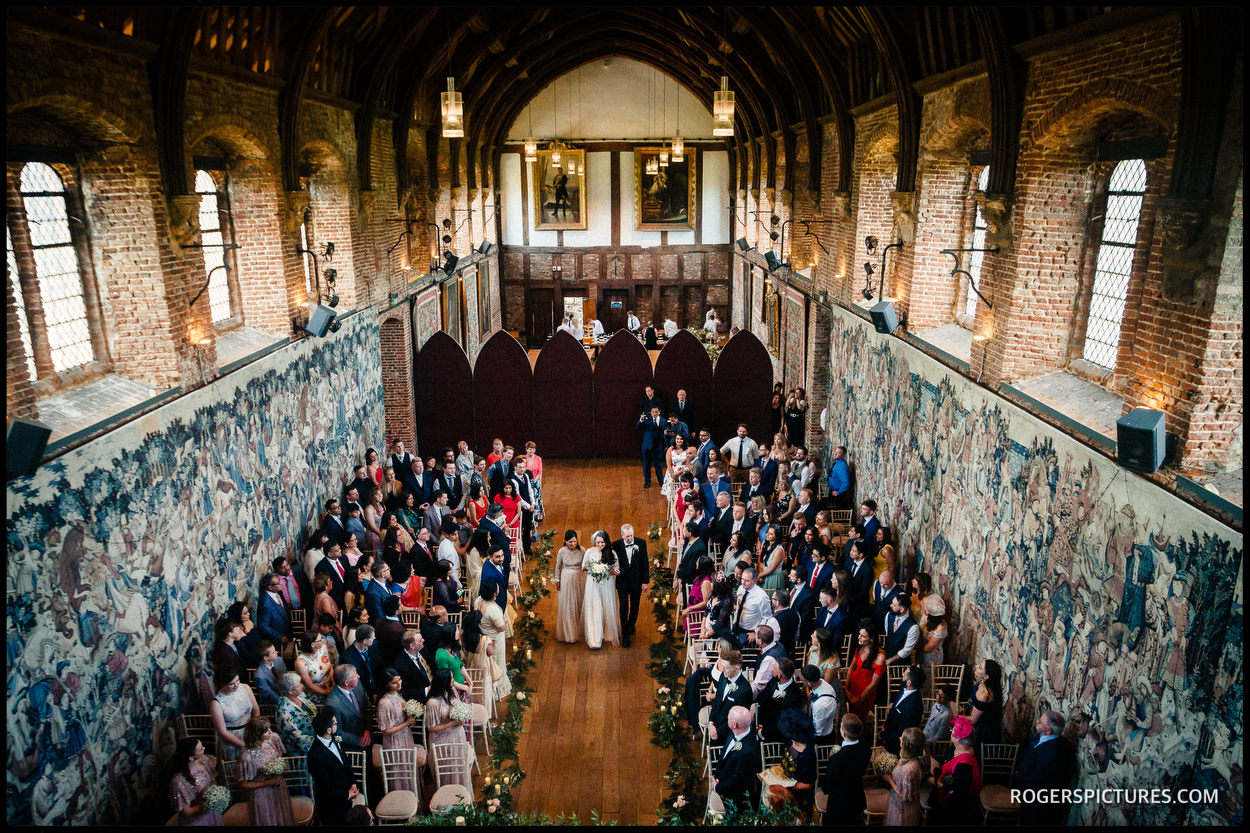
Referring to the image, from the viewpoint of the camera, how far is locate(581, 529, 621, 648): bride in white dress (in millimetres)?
9555

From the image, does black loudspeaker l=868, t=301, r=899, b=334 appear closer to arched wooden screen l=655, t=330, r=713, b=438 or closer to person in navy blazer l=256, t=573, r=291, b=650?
arched wooden screen l=655, t=330, r=713, b=438

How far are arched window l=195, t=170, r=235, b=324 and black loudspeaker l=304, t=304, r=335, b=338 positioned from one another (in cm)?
92

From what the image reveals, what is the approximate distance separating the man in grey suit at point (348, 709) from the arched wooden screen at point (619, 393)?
1033cm

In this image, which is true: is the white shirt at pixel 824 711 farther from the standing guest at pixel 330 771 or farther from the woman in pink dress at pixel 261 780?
the woman in pink dress at pixel 261 780

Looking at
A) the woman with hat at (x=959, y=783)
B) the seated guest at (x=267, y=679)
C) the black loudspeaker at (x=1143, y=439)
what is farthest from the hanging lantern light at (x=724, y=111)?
the seated guest at (x=267, y=679)

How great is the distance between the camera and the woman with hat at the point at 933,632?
8211 millimetres

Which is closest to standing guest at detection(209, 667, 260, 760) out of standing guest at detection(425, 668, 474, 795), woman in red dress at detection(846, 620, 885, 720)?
standing guest at detection(425, 668, 474, 795)

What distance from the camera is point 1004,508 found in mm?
7695

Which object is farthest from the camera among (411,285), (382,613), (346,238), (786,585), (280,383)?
(411,285)

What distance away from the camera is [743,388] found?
16.8 m

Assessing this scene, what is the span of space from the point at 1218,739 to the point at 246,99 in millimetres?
10403

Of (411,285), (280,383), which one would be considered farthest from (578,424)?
(280,383)

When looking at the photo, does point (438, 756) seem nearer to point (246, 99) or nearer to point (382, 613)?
point (382, 613)

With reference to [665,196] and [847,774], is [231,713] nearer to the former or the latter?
[847,774]
